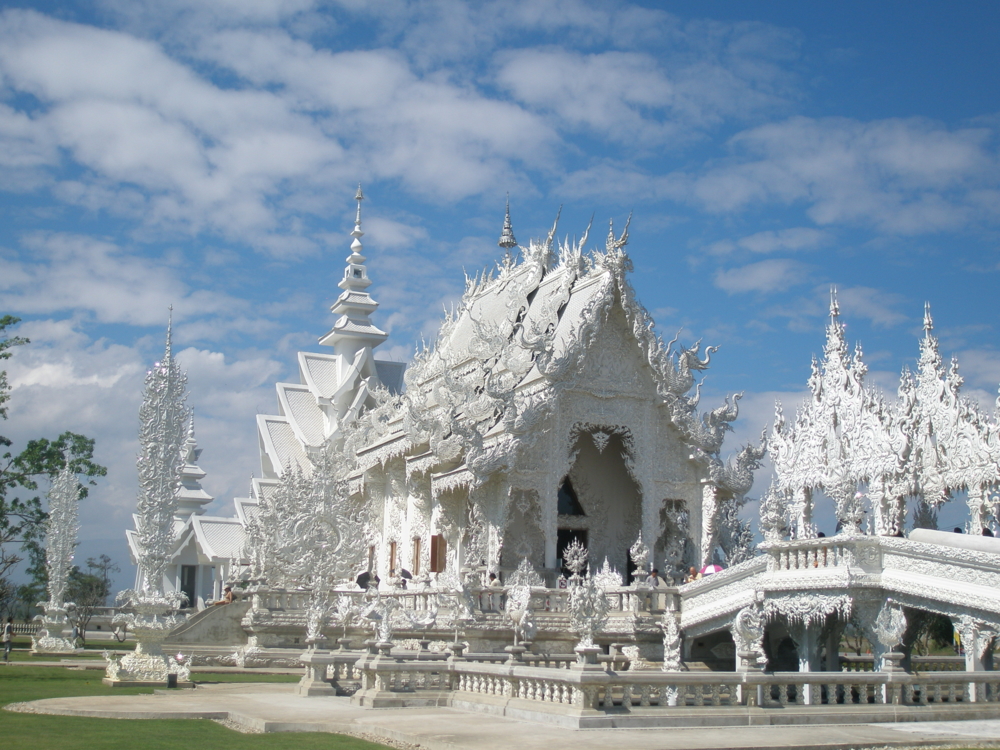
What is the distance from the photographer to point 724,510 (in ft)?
73.6

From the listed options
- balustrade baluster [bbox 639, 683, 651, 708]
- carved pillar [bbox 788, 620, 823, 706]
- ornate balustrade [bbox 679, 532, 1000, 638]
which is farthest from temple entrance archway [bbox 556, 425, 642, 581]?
balustrade baluster [bbox 639, 683, 651, 708]

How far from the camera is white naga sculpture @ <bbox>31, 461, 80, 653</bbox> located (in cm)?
2747

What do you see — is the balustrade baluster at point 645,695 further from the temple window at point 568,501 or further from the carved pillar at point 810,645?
the temple window at point 568,501

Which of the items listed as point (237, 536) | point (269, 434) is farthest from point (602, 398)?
point (237, 536)

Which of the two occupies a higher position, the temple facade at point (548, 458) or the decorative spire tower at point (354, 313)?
the decorative spire tower at point (354, 313)

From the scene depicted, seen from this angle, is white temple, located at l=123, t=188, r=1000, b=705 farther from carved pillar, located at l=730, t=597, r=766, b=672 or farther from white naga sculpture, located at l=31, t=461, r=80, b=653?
white naga sculpture, located at l=31, t=461, r=80, b=653

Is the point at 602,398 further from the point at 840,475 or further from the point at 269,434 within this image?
the point at 269,434

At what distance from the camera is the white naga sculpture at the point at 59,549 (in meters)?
27.5

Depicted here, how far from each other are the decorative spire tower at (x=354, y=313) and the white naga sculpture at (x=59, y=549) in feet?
34.0

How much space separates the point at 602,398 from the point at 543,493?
→ 237cm

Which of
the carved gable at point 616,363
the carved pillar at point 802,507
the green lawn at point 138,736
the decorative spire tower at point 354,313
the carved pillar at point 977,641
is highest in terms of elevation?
the decorative spire tower at point 354,313

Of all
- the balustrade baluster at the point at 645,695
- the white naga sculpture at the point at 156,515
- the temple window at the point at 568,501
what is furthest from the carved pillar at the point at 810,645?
the white naga sculpture at the point at 156,515

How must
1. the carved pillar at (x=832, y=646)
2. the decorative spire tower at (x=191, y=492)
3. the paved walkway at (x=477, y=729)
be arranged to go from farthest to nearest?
the decorative spire tower at (x=191, y=492)
the carved pillar at (x=832, y=646)
the paved walkway at (x=477, y=729)

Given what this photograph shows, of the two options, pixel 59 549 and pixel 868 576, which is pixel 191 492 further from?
pixel 868 576
